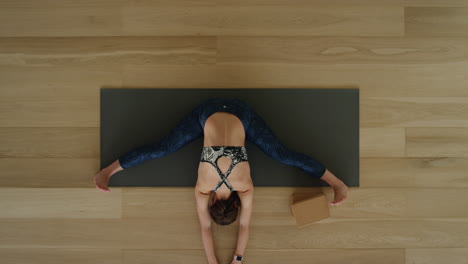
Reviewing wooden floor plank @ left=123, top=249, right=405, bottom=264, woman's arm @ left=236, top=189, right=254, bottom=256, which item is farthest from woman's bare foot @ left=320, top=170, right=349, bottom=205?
woman's arm @ left=236, top=189, right=254, bottom=256

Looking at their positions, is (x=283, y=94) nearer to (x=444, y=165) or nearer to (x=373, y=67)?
(x=373, y=67)

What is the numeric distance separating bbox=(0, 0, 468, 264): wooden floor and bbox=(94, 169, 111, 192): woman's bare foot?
0.15 m

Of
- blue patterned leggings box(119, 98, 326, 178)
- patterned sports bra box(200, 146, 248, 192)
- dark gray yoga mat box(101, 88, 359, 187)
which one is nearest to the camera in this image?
patterned sports bra box(200, 146, 248, 192)

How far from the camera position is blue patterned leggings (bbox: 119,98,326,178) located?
188 centimetres

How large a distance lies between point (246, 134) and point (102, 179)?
3.56 feet

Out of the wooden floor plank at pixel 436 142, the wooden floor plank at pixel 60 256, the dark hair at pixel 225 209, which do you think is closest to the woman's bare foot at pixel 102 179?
the wooden floor plank at pixel 60 256

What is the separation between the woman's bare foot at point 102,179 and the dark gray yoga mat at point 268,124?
90mm

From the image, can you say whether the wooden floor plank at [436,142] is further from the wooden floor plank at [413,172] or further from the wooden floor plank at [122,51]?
the wooden floor plank at [122,51]

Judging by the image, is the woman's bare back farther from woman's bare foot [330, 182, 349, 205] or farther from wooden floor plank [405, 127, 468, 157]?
wooden floor plank [405, 127, 468, 157]

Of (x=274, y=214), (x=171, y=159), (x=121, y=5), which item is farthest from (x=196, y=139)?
(x=121, y=5)

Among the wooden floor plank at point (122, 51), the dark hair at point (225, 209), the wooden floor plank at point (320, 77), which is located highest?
the wooden floor plank at point (122, 51)

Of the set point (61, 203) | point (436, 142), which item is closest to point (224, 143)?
point (61, 203)

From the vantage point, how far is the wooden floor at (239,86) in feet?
6.99

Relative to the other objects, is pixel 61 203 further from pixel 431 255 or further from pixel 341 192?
pixel 431 255
